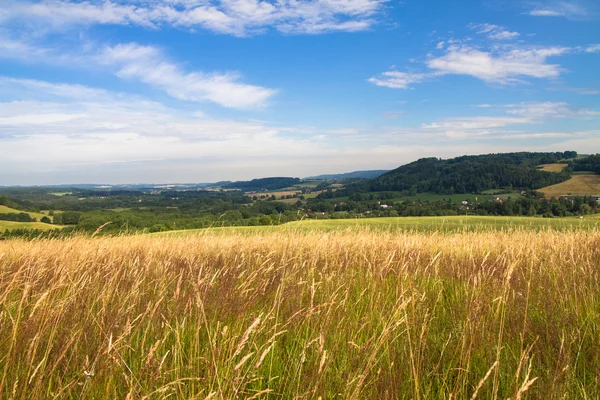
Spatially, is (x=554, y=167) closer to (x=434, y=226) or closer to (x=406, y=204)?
(x=406, y=204)

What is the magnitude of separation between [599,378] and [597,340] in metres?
0.75

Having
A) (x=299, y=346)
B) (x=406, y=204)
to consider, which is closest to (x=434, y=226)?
(x=299, y=346)

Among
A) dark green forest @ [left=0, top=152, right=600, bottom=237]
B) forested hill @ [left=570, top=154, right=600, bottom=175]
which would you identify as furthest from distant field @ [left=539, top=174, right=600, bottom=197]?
forested hill @ [left=570, top=154, right=600, bottom=175]

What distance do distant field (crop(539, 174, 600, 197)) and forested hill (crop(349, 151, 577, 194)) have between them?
11.3 feet

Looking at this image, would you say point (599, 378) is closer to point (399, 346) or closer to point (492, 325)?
point (492, 325)

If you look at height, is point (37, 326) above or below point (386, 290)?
above

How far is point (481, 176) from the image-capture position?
96.1 meters

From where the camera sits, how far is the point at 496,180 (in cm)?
9194

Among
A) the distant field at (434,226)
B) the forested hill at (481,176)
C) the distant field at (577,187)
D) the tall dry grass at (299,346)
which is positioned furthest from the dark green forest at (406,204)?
the tall dry grass at (299,346)

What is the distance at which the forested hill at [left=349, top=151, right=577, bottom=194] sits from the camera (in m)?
87.4

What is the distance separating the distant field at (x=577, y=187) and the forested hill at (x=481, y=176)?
3.43m

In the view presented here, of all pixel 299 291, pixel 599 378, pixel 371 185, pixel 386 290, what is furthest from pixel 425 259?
pixel 371 185

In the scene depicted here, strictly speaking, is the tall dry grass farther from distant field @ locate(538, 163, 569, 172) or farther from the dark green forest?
distant field @ locate(538, 163, 569, 172)

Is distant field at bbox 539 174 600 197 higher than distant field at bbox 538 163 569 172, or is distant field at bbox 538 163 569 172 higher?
distant field at bbox 538 163 569 172
